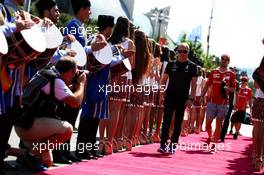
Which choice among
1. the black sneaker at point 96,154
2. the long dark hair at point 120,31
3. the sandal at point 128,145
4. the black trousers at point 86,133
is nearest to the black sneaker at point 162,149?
the sandal at point 128,145

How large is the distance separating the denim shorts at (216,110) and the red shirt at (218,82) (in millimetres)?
78

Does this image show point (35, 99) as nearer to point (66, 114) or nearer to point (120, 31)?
point (66, 114)

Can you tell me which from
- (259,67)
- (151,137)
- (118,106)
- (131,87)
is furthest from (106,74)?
(151,137)

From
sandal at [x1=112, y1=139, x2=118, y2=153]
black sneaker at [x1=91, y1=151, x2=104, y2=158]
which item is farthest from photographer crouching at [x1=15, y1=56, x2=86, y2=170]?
sandal at [x1=112, y1=139, x2=118, y2=153]

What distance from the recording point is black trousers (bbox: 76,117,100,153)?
7063 millimetres

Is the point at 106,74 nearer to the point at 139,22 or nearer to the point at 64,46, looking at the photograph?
the point at 64,46

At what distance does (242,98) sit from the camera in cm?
1648

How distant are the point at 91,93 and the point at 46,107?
1.70 metres

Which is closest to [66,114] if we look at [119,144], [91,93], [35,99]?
[91,93]

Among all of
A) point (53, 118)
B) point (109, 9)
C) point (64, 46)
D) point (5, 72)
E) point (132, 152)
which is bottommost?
point (132, 152)

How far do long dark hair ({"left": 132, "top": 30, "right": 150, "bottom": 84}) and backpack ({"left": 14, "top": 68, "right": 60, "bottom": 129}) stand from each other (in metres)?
3.30

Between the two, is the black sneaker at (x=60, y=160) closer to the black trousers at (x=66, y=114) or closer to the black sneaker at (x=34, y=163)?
the black trousers at (x=66, y=114)

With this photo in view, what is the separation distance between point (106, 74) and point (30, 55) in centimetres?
232

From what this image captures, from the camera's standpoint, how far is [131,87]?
8750 millimetres
